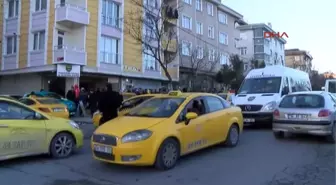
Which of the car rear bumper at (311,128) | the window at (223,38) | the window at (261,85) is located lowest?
the car rear bumper at (311,128)

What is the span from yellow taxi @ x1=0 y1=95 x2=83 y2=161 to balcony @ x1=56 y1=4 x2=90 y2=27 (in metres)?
14.7

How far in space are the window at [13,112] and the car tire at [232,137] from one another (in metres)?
4.98

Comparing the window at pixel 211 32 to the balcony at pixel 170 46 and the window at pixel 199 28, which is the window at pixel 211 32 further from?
the balcony at pixel 170 46

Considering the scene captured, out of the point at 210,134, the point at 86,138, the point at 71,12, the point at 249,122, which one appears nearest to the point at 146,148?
the point at 210,134

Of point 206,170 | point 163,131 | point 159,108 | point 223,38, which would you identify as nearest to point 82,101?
point 159,108

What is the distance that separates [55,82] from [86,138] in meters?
13.6

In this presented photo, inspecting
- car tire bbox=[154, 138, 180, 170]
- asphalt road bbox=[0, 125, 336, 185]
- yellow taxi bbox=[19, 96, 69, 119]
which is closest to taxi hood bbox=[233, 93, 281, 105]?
asphalt road bbox=[0, 125, 336, 185]

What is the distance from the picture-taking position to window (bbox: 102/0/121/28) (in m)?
24.9

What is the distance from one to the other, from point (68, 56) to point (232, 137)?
14750mm

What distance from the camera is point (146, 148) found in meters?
6.39

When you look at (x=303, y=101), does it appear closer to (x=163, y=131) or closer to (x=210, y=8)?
(x=163, y=131)

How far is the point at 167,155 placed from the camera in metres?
6.80

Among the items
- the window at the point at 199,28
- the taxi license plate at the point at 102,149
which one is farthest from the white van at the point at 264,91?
the window at the point at 199,28

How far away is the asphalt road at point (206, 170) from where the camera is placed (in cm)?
614
